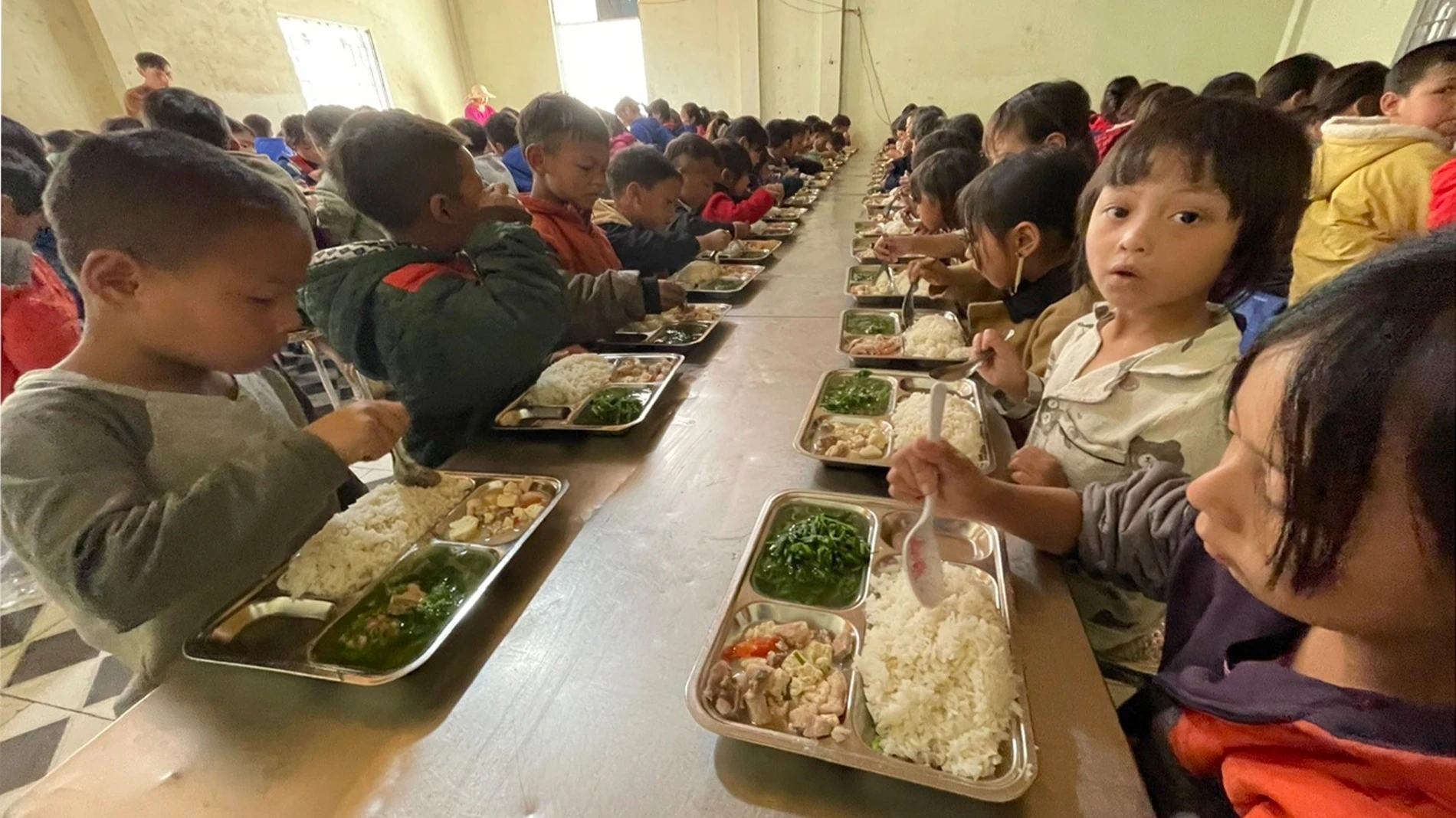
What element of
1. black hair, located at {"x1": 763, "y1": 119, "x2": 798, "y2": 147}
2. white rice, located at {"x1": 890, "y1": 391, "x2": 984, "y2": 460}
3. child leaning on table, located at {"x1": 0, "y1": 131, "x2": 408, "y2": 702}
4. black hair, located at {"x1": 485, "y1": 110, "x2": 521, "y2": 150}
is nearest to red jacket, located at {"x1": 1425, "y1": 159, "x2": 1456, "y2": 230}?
white rice, located at {"x1": 890, "y1": 391, "x2": 984, "y2": 460}

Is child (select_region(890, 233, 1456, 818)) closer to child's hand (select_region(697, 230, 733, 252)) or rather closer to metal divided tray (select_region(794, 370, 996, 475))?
metal divided tray (select_region(794, 370, 996, 475))

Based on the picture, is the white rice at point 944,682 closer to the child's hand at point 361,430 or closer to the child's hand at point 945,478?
the child's hand at point 945,478

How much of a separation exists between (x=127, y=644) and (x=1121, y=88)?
9214mm

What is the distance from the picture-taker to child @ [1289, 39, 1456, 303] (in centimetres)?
273

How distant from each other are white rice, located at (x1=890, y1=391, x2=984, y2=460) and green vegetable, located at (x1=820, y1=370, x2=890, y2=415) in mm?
95

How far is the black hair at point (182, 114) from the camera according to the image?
3.42 metres

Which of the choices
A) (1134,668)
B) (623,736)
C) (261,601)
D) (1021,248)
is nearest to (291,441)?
(261,601)

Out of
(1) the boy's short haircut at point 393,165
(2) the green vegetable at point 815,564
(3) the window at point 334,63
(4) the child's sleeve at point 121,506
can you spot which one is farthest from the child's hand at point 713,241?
(3) the window at point 334,63

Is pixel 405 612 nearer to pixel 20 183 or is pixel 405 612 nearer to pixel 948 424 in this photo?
pixel 948 424

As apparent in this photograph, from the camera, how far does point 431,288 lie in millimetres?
1639

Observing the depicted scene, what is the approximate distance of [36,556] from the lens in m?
0.93

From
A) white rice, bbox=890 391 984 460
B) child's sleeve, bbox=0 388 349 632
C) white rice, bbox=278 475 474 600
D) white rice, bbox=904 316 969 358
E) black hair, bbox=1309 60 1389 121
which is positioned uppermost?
black hair, bbox=1309 60 1389 121

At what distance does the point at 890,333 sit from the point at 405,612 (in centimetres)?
192

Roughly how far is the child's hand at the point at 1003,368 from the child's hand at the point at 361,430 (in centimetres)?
150
